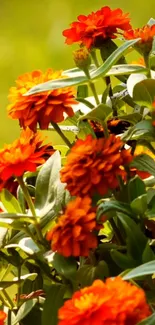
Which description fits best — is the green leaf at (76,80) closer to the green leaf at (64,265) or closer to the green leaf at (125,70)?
the green leaf at (125,70)

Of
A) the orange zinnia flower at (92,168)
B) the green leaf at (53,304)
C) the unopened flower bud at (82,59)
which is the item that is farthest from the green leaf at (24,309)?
the unopened flower bud at (82,59)

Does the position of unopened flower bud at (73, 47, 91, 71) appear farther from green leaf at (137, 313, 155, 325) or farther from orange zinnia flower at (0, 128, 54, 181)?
green leaf at (137, 313, 155, 325)

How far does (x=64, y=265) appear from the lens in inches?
28.1

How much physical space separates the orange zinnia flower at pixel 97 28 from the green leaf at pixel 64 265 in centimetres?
24

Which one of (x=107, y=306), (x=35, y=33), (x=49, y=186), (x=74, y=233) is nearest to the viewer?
(x=107, y=306)

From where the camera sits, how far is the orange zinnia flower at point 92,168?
0.69 m

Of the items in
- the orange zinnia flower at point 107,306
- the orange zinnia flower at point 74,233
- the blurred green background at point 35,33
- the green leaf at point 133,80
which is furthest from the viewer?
the blurred green background at point 35,33

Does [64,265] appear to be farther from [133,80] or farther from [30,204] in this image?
[133,80]

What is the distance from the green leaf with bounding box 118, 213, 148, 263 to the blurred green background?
0.68 m

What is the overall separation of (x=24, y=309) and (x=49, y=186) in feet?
0.39

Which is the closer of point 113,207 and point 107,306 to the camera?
point 107,306

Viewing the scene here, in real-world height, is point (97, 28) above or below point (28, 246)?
above

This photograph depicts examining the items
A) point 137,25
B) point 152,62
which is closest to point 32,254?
point 152,62

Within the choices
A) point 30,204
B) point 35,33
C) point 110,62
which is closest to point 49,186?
point 30,204
